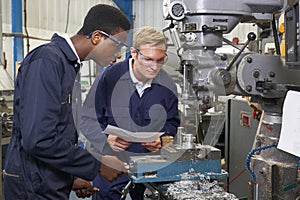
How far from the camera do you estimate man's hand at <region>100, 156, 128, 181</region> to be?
1.44m

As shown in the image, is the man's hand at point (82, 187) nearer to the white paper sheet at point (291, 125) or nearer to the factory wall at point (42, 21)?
the white paper sheet at point (291, 125)

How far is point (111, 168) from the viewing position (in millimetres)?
1447

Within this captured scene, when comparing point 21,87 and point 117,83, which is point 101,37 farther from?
point 117,83

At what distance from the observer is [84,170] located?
4.40 feet

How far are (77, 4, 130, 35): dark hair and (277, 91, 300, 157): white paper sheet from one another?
672 millimetres

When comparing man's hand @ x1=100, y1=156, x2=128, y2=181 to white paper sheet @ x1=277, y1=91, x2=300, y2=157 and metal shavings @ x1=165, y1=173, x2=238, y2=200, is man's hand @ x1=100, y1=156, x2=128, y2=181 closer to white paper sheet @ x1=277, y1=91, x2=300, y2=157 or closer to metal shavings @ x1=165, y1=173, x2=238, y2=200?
metal shavings @ x1=165, y1=173, x2=238, y2=200

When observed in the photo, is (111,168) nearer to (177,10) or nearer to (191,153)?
(191,153)

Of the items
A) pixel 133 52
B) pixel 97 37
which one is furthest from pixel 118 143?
pixel 97 37

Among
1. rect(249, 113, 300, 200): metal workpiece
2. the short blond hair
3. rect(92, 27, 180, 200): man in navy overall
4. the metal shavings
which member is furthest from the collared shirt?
rect(249, 113, 300, 200): metal workpiece

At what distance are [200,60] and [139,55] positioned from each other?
775 mm

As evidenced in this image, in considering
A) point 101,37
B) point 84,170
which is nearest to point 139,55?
point 101,37

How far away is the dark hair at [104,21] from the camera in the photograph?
1.42m

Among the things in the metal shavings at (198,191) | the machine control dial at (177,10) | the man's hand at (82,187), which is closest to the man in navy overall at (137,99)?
the man's hand at (82,187)

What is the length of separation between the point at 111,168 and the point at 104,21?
21.3 inches
